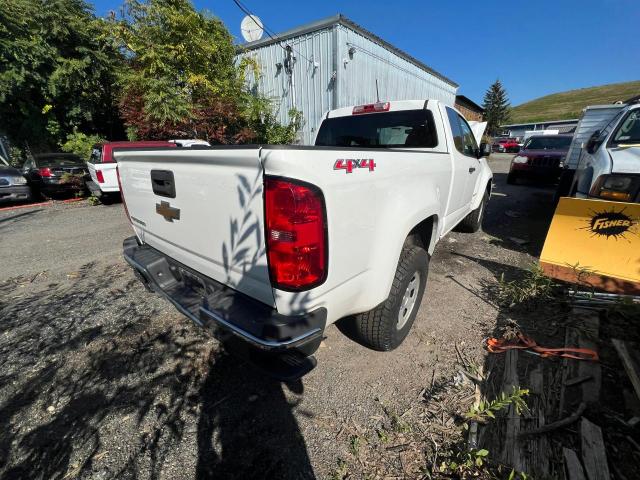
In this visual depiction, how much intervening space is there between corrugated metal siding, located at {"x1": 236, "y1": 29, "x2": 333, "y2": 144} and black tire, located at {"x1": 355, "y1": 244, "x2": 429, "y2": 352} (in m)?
10.0

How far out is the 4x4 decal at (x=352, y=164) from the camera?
1.52 metres

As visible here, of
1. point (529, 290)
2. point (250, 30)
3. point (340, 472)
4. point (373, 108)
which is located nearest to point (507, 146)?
point (250, 30)

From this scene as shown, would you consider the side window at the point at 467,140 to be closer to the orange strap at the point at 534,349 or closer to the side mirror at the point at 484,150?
the side mirror at the point at 484,150

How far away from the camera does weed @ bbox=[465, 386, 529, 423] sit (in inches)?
71.3

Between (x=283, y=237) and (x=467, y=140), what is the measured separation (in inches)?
145

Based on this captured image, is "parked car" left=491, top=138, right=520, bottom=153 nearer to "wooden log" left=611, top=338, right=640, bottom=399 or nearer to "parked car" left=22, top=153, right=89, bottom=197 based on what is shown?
"wooden log" left=611, top=338, right=640, bottom=399

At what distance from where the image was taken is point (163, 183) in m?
2.04

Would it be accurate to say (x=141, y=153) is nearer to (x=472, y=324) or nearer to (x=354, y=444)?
(x=354, y=444)

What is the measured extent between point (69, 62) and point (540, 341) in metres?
17.2

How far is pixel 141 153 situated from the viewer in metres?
2.16

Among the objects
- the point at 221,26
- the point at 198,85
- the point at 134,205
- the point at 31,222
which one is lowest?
the point at 31,222

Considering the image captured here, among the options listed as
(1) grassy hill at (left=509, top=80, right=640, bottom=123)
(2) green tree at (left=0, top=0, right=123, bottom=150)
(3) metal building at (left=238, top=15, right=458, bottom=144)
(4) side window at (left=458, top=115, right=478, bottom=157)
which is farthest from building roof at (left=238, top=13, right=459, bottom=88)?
(1) grassy hill at (left=509, top=80, right=640, bottom=123)

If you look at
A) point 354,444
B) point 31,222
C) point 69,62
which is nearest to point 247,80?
point 69,62

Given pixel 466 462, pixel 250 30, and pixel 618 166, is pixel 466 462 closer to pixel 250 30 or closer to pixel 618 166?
pixel 618 166
